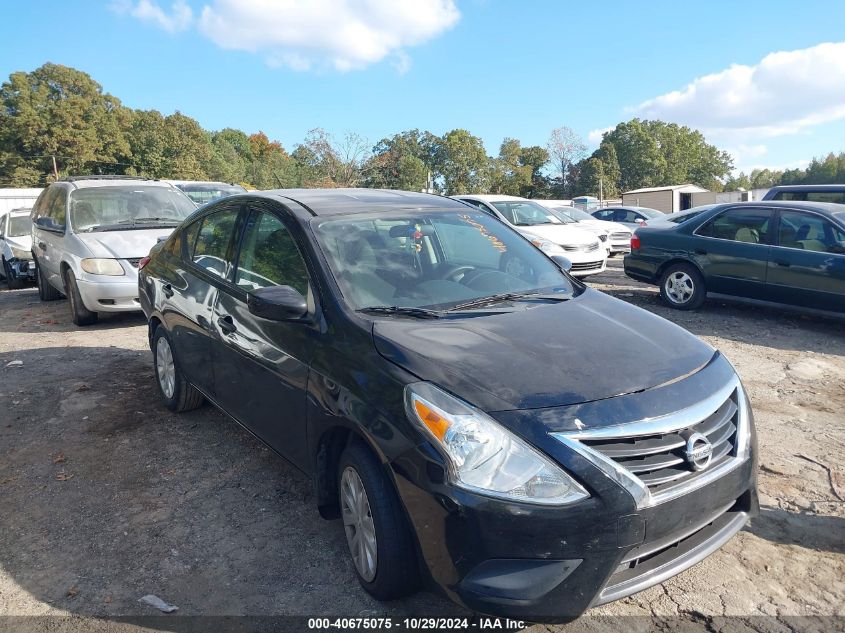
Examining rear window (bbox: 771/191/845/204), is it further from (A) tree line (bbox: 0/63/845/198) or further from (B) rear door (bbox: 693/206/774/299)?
(A) tree line (bbox: 0/63/845/198)

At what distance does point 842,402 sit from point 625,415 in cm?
399

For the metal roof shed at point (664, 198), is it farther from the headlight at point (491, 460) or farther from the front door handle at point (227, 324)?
the headlight at point (491, 460)

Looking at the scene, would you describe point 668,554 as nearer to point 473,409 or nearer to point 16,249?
point 473,409

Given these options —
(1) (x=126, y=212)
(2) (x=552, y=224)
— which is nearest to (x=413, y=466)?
(1) (x=126, y=212)

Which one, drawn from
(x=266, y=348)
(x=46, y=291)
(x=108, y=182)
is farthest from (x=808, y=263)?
(x=46, y=291)

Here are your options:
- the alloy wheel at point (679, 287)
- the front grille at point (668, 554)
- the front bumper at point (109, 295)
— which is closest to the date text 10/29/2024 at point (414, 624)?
the front grille at point (668, 554)

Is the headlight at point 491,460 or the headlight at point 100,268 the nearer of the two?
the headlight at point 491,460

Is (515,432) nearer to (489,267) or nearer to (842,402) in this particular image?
(489,267)

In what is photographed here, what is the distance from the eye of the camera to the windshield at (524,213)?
12.0 meters

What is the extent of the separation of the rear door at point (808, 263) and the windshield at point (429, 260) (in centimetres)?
509

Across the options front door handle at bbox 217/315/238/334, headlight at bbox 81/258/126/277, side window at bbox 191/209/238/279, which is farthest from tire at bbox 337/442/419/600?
headlight at bbox 81/258/126/277

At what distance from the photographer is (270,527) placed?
337 cm

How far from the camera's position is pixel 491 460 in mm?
2207

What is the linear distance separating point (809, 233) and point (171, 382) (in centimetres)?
738
